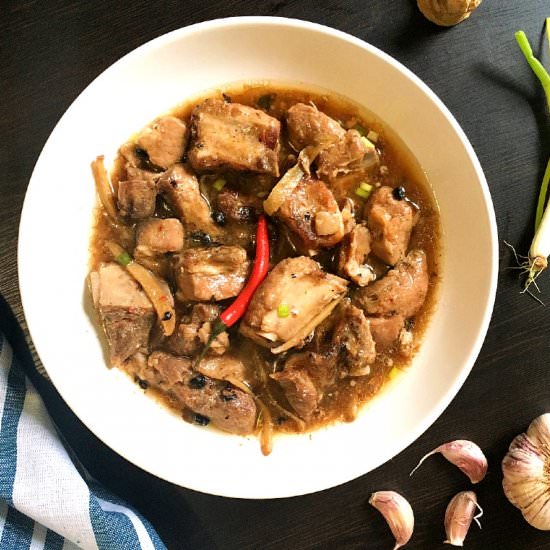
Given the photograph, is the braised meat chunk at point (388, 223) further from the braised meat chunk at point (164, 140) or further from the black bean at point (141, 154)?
the black bean at point (141, 154)

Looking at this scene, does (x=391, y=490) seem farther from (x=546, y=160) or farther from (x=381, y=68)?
(x=381, y=68)

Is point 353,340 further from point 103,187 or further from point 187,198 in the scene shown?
point 103,187

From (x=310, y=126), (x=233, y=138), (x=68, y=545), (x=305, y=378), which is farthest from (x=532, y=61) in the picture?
(x=68, y=545)

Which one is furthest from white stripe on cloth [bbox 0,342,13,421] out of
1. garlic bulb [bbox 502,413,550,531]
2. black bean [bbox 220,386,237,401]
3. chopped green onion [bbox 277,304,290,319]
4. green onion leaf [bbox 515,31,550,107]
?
green onion leaf [bbox 515,31,550,107]

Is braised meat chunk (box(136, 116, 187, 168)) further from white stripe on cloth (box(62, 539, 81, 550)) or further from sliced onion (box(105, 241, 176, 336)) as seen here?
white stripe on cloth (box(62, 539, 81, 550))

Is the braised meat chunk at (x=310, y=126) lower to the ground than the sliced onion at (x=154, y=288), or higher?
higher

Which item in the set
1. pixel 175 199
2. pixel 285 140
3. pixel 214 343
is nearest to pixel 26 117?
pixel 175 199

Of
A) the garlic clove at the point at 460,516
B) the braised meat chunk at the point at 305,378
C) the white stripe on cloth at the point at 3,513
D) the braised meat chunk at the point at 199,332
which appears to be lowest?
the garlic clove at the point at 460,516

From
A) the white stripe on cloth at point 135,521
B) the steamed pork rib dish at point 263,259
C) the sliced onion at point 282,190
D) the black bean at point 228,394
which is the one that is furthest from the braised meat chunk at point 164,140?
the white stripe on cloth at point 135,521
